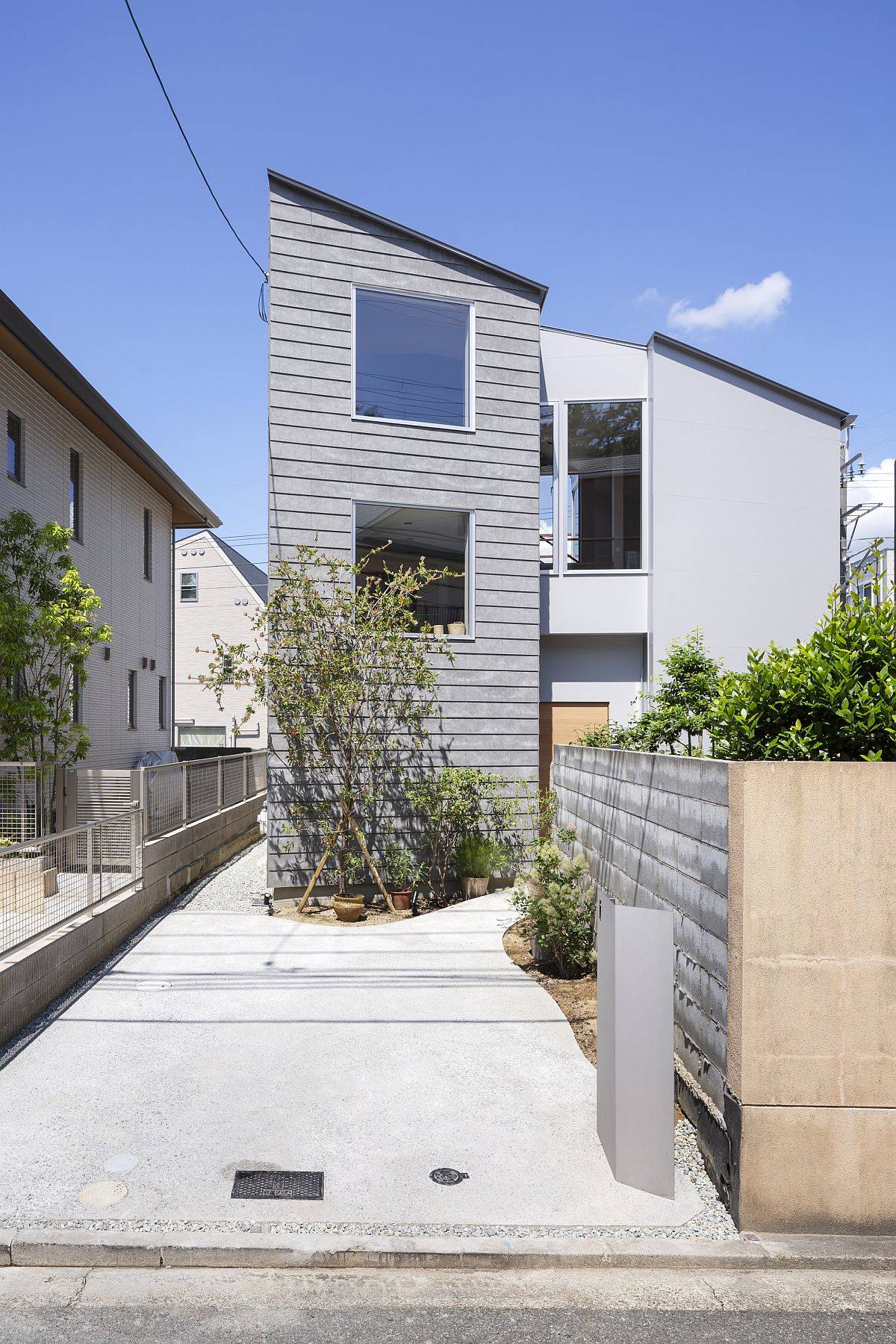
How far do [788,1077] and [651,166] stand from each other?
33.4 feet

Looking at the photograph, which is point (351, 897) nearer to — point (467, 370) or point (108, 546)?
point (467, 370)

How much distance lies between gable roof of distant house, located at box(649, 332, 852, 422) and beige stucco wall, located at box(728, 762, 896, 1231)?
967 centimetres

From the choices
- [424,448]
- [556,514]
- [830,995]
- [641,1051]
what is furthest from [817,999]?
[556,514]

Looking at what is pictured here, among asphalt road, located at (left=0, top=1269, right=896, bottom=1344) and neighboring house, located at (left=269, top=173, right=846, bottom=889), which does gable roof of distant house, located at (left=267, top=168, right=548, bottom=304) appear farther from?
asphalt road, located at (left=0, top=1269, right=896, bottom=1344)

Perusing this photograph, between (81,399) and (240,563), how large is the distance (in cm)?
1924

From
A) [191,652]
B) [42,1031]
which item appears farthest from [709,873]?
[191,652]

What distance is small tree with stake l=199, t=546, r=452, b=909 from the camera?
10195mm

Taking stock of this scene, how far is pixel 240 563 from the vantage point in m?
31.9

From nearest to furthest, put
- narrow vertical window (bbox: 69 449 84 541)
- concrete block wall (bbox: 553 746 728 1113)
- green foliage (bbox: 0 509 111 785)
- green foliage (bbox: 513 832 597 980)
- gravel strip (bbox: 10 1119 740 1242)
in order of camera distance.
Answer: gravel strip (bbox: 10 1119 740 1242), concrete block wall (bbox: 553 746 728 1113), green foliage (bbox: 513 832 597 980), green foliage (bbox: 0 509 111 785), narrow vertical window (bbox: 69 449 84 541)

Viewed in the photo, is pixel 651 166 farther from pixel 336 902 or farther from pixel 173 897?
pixel 173 897

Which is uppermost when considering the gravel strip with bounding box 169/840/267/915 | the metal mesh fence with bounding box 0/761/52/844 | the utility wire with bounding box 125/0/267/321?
the utility wire with bounding box 125/0/267/321

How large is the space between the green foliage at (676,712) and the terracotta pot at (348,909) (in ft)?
10.2

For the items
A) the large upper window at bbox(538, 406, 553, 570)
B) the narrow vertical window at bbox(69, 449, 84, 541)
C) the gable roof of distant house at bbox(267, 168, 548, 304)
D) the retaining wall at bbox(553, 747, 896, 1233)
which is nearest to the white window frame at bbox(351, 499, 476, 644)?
the large upper window at bbox(538, 406, 553, 570)

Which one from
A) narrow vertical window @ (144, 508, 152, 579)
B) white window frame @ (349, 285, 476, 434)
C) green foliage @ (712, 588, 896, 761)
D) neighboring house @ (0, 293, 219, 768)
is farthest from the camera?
narrow vertical window @ (144, 508, 152, 579)
